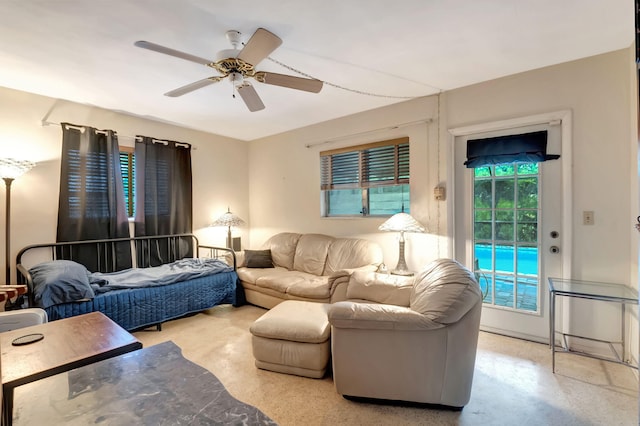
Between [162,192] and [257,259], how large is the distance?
1562 millimetres

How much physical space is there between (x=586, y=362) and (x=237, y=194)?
4654 mm

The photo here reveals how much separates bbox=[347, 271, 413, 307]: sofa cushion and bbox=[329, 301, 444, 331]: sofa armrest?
46 centimetres

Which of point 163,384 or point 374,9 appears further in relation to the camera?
point 374,9

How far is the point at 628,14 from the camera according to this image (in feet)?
6.23

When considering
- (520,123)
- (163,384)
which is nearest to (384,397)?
(163,384)

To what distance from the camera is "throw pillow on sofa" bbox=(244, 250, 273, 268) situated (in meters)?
4.10

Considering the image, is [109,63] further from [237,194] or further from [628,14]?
[628,14]

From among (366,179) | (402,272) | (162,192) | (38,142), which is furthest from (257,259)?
(38,142)

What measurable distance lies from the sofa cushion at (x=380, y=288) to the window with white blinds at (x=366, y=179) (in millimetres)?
1360

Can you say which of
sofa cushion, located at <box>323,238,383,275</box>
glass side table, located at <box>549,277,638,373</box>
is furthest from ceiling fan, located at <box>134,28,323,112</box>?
glass side table, located at <box>549,277,638,373</box>

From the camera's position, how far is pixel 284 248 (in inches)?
167

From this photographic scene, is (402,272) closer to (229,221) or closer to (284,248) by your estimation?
(284,248)

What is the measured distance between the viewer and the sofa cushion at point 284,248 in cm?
416

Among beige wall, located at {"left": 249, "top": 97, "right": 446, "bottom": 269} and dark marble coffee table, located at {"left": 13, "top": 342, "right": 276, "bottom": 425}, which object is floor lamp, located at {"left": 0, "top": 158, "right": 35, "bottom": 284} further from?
beige wall, located at {"left": 249, "top": 97, "right": 446, "bottom": 269}
